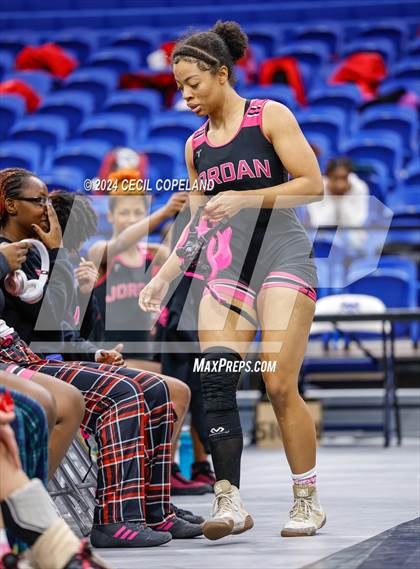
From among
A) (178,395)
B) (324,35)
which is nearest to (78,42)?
(324,35)

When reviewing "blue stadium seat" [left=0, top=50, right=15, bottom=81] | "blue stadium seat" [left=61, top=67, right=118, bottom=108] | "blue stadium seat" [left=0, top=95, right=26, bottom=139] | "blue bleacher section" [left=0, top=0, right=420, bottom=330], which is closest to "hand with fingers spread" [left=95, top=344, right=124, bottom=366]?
"blue bleacher section" [left=0, top=0, right=420, bottom=330]

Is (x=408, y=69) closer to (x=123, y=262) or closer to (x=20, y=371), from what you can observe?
(x=123, y=262)

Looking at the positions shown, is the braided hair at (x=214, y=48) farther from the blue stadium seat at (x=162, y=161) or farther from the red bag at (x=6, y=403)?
the blue stadium seat at (x=162, y=161)

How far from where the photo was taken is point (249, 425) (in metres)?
8.53

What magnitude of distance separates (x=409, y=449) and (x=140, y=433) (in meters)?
3.99

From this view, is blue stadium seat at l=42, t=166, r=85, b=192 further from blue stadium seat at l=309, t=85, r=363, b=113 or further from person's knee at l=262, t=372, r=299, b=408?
person's knee at l=262, t=372, r=299, b=408

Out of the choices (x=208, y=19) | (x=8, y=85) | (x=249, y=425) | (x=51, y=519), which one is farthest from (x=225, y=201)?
(x=208, y=19)

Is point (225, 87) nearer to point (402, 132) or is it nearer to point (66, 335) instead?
point (66, 335)

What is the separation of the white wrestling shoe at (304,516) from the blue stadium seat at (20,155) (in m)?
8.18

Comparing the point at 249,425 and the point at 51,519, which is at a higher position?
the point at 249,425

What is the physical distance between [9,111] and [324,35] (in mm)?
3941

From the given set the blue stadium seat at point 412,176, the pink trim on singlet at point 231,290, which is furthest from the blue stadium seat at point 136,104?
the pink trim on singlet at point 231,290

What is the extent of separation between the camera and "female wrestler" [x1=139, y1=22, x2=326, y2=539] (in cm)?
384

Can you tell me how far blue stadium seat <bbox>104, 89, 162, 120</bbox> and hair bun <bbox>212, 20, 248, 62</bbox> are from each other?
9228 millimetres
